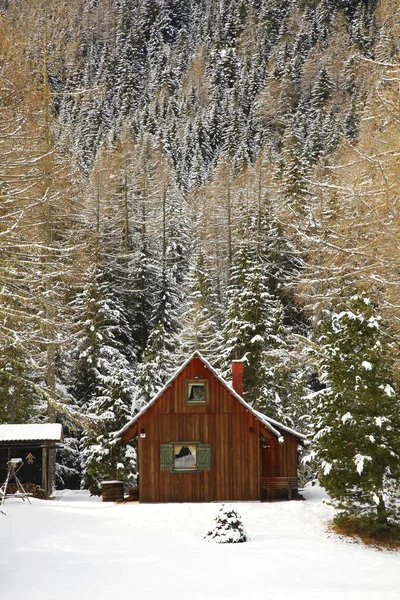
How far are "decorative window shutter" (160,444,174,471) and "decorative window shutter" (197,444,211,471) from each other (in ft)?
3.70

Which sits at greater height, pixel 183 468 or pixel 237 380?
pixel 237 380

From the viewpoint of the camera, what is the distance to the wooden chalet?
24.2 meters

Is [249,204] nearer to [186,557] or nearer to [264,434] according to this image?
[264,434]

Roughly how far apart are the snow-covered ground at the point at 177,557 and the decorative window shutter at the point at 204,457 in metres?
2.22

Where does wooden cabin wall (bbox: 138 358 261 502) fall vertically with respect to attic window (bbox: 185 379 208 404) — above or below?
below

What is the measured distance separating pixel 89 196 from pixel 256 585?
3781 centimetres

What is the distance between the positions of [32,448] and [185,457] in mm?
6551

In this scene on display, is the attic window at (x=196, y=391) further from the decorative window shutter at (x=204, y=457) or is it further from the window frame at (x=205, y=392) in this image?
the decorative window shutter at (x=204, y=457)

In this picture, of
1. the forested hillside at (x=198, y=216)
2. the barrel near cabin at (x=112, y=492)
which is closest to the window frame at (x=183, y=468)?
the barrel near cabin at (x=112, y=492)

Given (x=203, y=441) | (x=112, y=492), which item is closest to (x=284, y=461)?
(x=203, y=441)

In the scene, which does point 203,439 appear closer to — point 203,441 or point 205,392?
point 203,441

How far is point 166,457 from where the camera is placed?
79.7ft

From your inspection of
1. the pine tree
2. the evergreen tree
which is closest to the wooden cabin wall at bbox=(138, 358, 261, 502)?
the evergreen tree

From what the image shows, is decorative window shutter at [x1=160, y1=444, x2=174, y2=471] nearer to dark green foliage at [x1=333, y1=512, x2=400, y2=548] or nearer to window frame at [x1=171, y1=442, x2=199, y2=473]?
window frame at [x1=171, y1=442, x2=199, y2=473]
